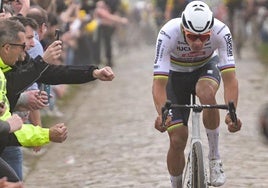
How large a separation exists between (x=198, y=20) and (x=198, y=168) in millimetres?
1240

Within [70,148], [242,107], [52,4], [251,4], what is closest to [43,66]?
[52,4]

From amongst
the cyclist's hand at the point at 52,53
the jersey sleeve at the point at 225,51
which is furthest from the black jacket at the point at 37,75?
the jersey sleeve at the point at 225,51

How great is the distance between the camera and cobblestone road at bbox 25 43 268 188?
34.4ft

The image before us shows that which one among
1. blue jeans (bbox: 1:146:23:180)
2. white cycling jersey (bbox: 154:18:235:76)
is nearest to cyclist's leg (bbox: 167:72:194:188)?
white cycling jersey (bbox: 154:18:235:76)

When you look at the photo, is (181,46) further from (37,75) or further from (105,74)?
(37,75)

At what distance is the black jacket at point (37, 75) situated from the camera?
23.6 ft

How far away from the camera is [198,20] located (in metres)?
8.06

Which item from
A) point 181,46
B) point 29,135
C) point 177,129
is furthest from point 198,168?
point 29,135

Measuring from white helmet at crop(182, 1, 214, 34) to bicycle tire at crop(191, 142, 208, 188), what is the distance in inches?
37.6

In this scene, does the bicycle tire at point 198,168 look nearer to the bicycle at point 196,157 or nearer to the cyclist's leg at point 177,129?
the bicycle at point 196,157

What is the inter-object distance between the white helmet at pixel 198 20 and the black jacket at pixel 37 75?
0.99 metres

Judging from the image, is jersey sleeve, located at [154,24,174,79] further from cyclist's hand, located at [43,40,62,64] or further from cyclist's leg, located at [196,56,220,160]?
cyclist's hand, located at [43,40,62,64]

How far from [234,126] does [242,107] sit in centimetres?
815

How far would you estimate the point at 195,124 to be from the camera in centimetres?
800
